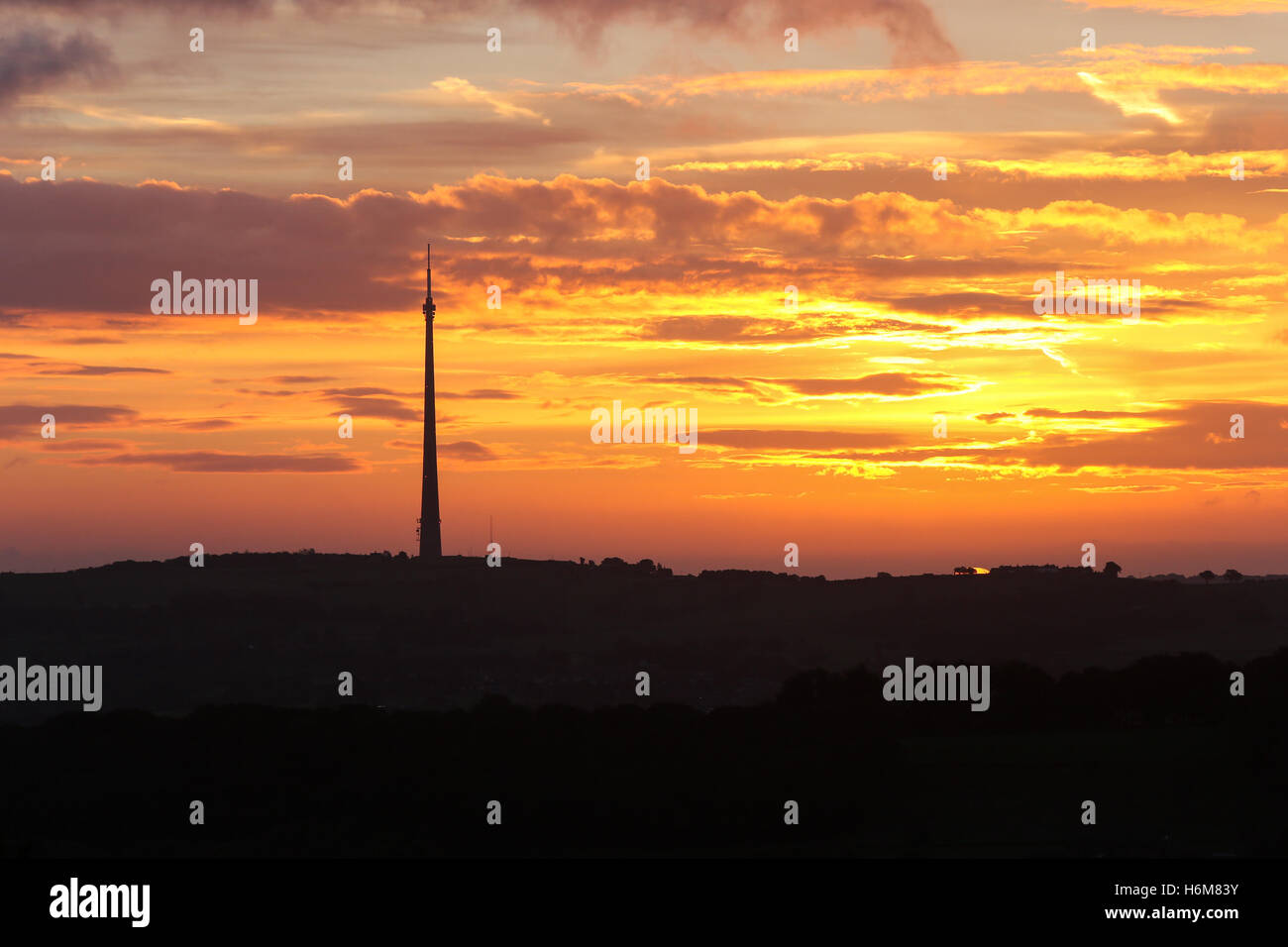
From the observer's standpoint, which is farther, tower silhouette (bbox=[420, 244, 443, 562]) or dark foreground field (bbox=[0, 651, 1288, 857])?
tower silhouette (bbox=[420, 244, 443, 562])

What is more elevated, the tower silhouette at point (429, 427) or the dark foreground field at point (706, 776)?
the tower silhouette at point (429, 427)

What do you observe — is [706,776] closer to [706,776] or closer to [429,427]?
[706,776]

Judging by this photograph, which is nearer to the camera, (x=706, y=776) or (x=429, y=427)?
(x=706, y=776)

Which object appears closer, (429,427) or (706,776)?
(706,776)

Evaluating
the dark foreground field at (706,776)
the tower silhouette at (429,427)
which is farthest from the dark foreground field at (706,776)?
the tower silhouette at (429,427)

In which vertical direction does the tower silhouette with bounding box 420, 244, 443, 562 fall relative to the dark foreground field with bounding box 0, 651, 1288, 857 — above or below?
above

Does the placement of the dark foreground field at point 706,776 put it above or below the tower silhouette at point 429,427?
below

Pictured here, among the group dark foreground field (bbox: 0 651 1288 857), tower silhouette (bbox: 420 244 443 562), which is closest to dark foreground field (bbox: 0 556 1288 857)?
dark foreground field (bbox: 0 651 1288 857)

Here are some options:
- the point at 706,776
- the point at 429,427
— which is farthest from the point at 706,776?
the point at 429,427

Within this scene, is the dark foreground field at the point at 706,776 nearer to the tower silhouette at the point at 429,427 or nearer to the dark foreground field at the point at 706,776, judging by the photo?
the dark foreground field at the point at 706,776

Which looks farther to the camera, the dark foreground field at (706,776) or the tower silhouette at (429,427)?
the tower silhouette at (429,427)

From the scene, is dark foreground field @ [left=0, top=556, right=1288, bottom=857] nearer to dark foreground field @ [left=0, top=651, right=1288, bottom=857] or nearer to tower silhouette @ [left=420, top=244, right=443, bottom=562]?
dark foreground field @ [left=0, top=651, right=1288, bottom=857]
